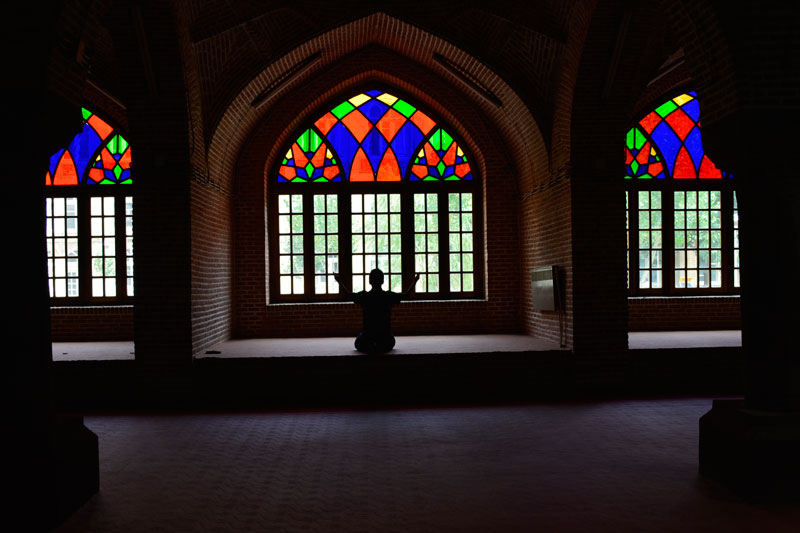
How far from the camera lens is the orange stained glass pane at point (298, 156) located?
1214 cm

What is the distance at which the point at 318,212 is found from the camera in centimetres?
1218

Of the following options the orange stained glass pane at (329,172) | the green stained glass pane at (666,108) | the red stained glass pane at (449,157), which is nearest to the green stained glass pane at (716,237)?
the green stained glass pane at (666,108)

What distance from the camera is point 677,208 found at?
1255 cm

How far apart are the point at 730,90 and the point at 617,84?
385 cm

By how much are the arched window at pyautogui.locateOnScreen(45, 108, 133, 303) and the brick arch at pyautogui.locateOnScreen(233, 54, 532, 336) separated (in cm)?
205

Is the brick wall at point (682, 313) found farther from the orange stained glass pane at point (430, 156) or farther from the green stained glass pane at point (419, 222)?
the orange stained glass pane at point (430, 156)

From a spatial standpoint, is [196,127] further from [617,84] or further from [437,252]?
[617,84]

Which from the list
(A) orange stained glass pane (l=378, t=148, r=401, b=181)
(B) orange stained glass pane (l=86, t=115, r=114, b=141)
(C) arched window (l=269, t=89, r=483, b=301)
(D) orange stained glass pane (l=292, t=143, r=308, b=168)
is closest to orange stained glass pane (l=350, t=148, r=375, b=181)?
(C) arched window (l=269, t=89, r=483, b=301)

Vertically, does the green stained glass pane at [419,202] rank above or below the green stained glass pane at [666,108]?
below

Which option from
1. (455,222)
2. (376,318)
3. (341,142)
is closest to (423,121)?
(341,142)

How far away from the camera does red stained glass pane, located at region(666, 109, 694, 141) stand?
41.0 feet

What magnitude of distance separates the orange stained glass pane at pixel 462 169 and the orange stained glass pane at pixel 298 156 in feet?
8.83

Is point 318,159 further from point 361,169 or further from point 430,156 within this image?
point 430,156

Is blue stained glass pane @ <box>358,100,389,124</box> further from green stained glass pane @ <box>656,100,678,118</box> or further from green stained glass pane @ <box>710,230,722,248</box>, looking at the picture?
green stained glass pane @ <box>710,230,722,248</box>
